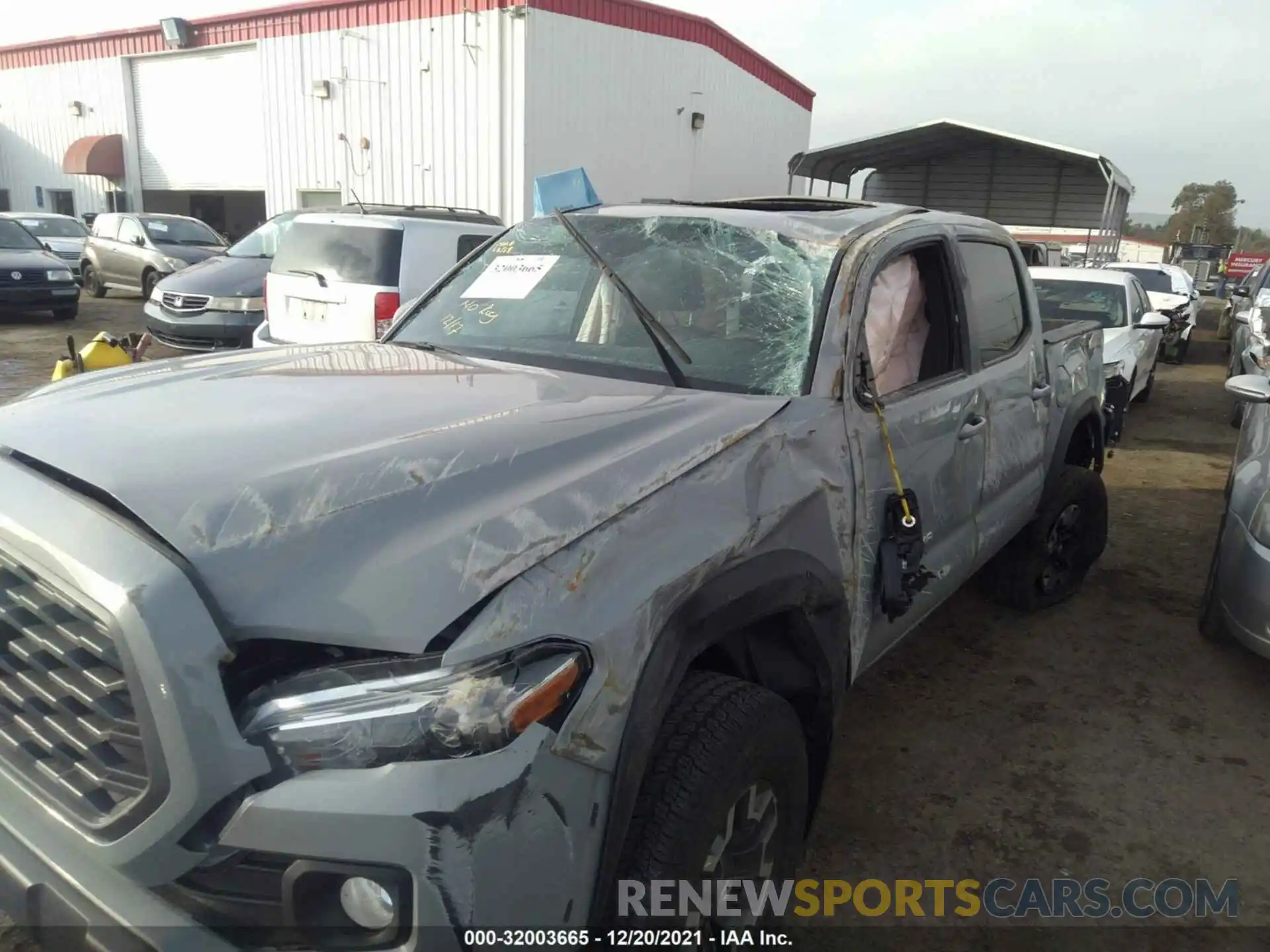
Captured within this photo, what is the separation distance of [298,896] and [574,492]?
0.83 meters

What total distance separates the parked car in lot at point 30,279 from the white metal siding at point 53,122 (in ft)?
39.5

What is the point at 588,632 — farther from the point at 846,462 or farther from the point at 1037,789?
the point at 1037,789

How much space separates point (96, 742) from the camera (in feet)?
5.00

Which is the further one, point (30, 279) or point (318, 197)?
point (318, 197)

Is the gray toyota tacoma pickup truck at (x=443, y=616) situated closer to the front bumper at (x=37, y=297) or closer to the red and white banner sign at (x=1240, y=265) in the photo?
the front bumper at (x=37, y=297)

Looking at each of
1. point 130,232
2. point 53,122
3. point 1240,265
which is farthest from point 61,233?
point 1240,265

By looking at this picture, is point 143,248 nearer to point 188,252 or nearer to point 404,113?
point 188,252

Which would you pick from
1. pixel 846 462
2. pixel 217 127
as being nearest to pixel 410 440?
pixel 846 462

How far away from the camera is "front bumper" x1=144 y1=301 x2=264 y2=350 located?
966cm

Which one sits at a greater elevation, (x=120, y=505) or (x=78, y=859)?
(x=120, y=505)

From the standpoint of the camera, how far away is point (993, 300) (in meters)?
3.71

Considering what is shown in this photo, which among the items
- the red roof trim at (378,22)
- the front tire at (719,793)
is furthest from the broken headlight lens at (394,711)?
the red roof trim at (378,22)

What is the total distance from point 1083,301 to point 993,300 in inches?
244

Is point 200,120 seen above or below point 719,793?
above
